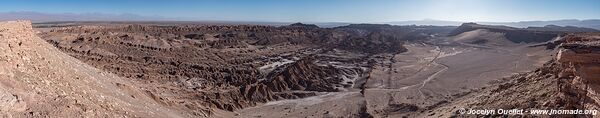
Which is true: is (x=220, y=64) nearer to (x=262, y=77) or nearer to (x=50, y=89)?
(x=262, y=77)

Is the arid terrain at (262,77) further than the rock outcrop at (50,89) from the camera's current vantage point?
Yes

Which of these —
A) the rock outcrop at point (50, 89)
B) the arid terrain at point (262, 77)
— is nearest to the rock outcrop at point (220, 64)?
the arid terrain at point (262, 77)

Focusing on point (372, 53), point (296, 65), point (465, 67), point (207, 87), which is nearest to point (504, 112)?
point (207, 87)

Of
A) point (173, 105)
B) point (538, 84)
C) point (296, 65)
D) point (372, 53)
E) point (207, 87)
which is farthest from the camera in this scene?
point (372, 53)

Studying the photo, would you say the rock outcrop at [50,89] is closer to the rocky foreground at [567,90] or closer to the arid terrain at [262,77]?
the arid terrain at [262,77]

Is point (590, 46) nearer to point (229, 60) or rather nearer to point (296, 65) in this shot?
point (296, 65)

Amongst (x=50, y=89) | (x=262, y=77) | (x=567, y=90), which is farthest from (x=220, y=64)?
(x=567, y=90)

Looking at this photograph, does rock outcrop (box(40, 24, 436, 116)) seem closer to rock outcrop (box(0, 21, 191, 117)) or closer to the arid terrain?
the arid terrain

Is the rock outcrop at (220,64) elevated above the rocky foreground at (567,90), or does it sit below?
below
